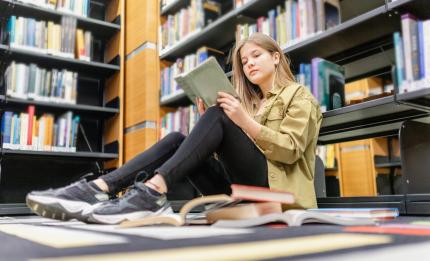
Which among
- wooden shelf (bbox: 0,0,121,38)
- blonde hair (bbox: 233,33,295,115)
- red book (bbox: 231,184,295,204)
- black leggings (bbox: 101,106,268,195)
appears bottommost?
red book (bbox: 231,184,295,204)

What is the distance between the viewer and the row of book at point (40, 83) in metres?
2.67

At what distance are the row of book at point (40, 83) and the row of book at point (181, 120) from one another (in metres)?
0.67

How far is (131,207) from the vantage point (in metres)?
1.08

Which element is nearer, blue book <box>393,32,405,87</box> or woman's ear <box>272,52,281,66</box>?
blue book <box>393,32,405,87</box>

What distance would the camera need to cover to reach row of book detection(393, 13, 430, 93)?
140cm

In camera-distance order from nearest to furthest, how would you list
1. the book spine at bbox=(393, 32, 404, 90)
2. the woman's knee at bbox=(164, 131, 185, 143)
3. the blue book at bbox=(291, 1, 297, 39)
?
the woman's knee at bbox=(164, 131, 185, 143)
the book spine at bbox=(393, 32, 404, 90)
the blue book at bbox=(291, 1, 297, 39)

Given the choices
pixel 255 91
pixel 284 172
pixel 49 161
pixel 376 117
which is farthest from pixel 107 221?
pixel 49 161

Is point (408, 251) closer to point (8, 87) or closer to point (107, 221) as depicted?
point (107, 221)

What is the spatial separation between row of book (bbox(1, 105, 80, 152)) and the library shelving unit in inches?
2.0

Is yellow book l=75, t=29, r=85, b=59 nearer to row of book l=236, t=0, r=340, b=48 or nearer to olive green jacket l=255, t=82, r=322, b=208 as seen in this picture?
row of book l=236, t=0, r=340, b=48

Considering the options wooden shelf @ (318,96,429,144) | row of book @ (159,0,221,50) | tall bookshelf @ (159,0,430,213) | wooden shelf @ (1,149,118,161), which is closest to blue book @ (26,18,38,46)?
wooden shelf @ (1,149,118,161)

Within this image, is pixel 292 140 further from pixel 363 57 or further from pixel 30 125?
pixel 30 125

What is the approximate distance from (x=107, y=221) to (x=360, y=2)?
4.83 ft

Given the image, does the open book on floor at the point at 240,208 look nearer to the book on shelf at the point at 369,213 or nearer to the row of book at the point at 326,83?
the book on shelf at the point at 369,213
